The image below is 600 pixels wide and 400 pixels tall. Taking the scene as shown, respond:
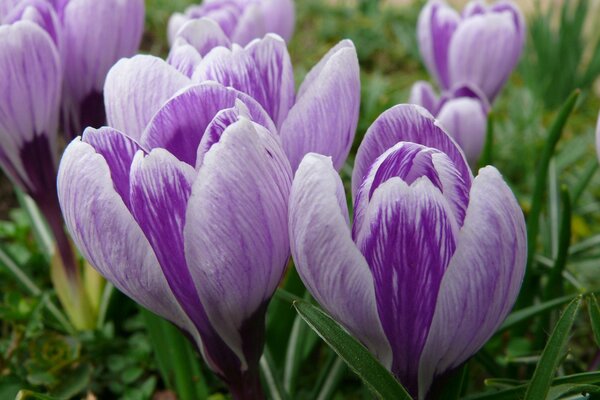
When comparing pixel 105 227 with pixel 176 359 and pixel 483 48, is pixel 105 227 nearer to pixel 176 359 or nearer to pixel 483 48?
pixel 176 359

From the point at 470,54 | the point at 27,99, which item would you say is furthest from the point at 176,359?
the point at 470,54

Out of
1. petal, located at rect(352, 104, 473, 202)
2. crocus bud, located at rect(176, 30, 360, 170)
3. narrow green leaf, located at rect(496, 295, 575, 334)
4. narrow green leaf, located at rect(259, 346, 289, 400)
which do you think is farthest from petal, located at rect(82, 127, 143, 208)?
narrow green leaf, located at rect(496, 295, 575, 334)

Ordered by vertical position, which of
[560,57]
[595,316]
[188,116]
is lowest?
[560,57]

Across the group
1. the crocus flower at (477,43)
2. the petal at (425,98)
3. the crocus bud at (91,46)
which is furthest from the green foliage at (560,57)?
the crocus bud at (91,46)

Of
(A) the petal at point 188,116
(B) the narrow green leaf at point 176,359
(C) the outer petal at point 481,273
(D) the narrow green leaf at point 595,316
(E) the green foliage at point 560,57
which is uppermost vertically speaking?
(A) the petal at point 188,116

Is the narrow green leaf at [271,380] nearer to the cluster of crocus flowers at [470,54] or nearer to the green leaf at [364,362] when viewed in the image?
the green leaf at [364,362]

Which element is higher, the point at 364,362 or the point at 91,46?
the point at 91,46
